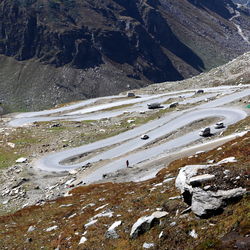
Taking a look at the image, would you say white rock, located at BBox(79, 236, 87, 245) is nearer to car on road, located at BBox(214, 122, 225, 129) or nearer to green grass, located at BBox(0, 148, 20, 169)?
green grass, located at BBox(0, 148, 20, 169)

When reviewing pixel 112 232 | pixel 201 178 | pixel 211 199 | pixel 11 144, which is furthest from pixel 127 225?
pixel 11 144

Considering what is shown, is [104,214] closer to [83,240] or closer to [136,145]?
[83,240]

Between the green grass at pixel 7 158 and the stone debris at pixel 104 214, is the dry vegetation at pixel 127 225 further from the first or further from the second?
the green grass at pixel 7 158

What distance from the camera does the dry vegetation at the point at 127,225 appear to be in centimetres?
1443

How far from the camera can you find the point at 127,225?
19016mm

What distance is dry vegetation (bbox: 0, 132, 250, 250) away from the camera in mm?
14430

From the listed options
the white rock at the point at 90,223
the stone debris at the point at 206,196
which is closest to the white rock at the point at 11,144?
the white rock at the point at 90,223

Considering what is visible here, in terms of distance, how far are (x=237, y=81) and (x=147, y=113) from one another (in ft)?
164

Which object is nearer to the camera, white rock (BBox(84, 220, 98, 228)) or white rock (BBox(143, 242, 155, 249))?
white rock (BBox(143, 242, 155, 249))

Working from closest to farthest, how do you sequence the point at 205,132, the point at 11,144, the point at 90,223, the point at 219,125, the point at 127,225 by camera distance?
the point at 127,225 < the point at 90,223 < the point at 205,132 < the point at 219,125 < the point at 11,144

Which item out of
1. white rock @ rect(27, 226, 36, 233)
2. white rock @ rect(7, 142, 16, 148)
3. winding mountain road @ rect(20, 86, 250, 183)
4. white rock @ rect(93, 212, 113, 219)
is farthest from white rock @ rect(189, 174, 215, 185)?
white rock @ rect(7, 142, 16, 148)

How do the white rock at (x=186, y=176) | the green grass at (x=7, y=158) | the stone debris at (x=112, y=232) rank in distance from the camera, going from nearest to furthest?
the white rock at (x=186, y=176)
the stone debris at (x=112, y=232)
the green grass at (x=7, y=158)

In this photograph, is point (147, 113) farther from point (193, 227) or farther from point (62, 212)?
point (193, 227)

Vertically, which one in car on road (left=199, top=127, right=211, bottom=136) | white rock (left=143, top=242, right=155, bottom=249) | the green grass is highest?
white rock (left=143, top=242, right=155, bottom=249)
